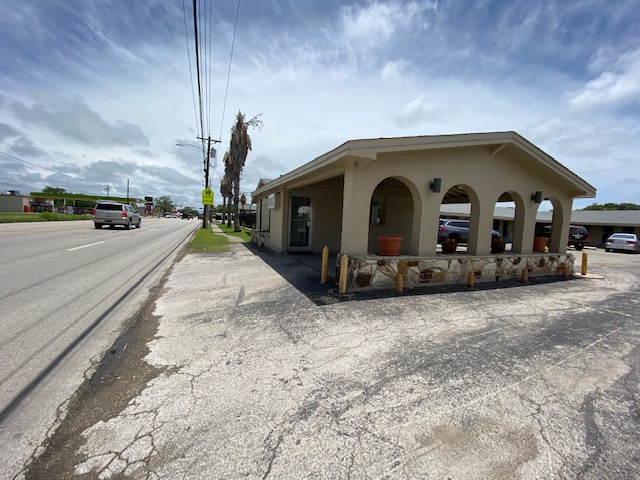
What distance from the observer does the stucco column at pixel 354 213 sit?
255 inches

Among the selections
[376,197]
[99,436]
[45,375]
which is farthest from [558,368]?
[376,197]

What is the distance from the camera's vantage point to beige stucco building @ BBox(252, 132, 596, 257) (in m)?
6.61

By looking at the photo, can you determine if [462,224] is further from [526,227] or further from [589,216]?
[589,216]

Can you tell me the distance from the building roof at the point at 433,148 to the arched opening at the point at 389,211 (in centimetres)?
323

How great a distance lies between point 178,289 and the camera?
6.47m

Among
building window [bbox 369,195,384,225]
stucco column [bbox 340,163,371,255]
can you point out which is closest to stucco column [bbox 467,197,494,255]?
stucco column [bbox 340,163,371,255]

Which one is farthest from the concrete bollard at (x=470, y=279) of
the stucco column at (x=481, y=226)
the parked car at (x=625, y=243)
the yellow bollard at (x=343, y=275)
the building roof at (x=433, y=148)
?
the parked car at (x=625, y=243)

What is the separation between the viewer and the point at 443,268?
7.53 metres

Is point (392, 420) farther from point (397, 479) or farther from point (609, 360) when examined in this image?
point (609, 360)

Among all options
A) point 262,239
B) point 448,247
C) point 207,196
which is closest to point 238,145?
point 207,196

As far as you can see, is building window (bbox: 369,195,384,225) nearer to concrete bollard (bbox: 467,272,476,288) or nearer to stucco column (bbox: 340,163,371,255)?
concrete bollard (bbox: 467,272,476,288)

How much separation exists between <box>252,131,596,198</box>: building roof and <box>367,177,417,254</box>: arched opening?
323 centimetres

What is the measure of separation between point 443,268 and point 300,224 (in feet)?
19.1

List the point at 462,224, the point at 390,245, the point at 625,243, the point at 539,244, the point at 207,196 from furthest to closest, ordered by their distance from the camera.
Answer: the point at 207,196 < the point at 625,243 < the point at 462,224 < the point at 539,244 < the point at 390,245
